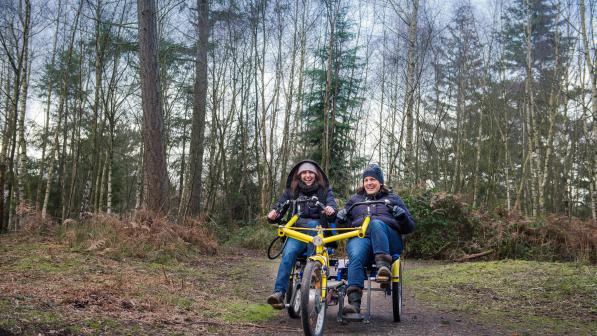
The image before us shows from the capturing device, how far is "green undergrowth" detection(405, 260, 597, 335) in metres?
5.76

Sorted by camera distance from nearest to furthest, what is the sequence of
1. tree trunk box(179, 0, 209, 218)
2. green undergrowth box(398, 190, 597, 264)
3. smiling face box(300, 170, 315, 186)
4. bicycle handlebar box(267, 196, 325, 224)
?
bicycle handlebar box(267, 196, 325, 224) < smiling face box(300, 170, 315, 186) < green undergrowth box(398, 190, 597, 264) < tree trunk box(179, 0, 209, 218)

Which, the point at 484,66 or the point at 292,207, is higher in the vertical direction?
the point at 484,66

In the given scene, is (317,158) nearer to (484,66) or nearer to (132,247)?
(484,66)

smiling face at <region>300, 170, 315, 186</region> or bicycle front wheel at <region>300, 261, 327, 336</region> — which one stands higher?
smiling face at <region>300, 170, 315, 186</region>

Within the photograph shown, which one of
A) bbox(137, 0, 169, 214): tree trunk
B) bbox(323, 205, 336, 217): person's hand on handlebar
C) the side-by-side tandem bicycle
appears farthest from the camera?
bbox(137, 0, 169, 214): tree trunk

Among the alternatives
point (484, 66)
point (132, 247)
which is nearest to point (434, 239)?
point (132, 247)

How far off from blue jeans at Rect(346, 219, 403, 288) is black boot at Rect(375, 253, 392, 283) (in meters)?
0.06

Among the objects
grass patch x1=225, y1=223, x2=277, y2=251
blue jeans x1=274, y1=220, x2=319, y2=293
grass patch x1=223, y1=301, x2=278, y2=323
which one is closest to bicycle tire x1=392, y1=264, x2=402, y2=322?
blue jeans x1=274, y1=220, x2=319, y2=293

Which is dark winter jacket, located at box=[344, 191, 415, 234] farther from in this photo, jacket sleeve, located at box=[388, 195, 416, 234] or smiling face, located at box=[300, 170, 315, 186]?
smiling face, located at box=[300, 170, 315, 186]

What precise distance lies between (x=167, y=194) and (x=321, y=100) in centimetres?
972

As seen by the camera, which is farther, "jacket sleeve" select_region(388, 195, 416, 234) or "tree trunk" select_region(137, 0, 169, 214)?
"tree trunk" select_region(137, 0, 169, 214)

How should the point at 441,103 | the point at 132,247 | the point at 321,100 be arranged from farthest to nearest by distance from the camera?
the point at 441,103
the point at 321,100
the point at 132,247

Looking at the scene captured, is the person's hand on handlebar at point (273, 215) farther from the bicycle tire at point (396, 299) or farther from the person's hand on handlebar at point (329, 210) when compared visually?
the bicycle tire at point (396, 299)

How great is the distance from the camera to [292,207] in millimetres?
6008
